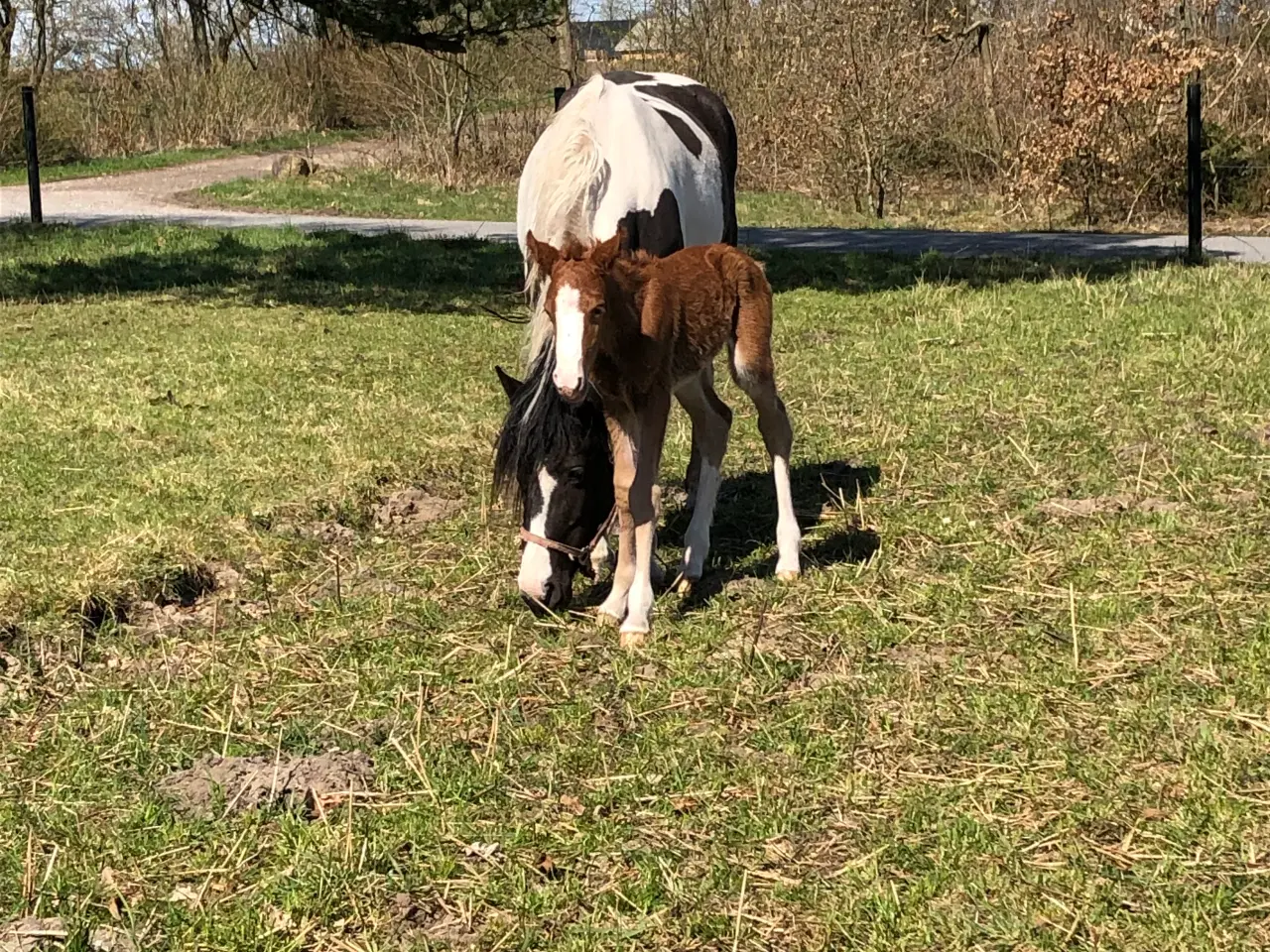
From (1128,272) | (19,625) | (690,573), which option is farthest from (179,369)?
(1128,272)

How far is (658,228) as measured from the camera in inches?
204

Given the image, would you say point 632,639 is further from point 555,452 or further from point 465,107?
point 465,107

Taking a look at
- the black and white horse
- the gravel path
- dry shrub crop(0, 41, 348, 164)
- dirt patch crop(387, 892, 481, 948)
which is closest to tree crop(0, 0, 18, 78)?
dry shrub crop(0, 41, 348, 164)

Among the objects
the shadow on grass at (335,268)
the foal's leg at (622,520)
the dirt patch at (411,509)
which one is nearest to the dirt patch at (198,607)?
the dirt patch at (411,509)

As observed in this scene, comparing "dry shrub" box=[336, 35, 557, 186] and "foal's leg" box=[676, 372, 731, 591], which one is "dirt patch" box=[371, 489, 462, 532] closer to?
"foal's leg" box=[676, 372, 731, 591]

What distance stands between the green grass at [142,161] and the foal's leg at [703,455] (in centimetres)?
2210

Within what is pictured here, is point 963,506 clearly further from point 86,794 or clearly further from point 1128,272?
point 1128,272

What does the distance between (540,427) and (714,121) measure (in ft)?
10.7

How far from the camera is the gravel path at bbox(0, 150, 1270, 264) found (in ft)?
42.3

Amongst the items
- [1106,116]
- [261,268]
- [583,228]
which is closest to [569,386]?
[583,228]

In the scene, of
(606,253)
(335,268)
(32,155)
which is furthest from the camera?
(32,155)

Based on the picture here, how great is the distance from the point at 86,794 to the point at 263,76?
106ft

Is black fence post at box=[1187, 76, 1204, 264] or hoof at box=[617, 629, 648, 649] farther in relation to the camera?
black fence post at box=[1187, 76, 1204, 264]

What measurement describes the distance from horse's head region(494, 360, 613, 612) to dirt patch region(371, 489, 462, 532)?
1.29m
